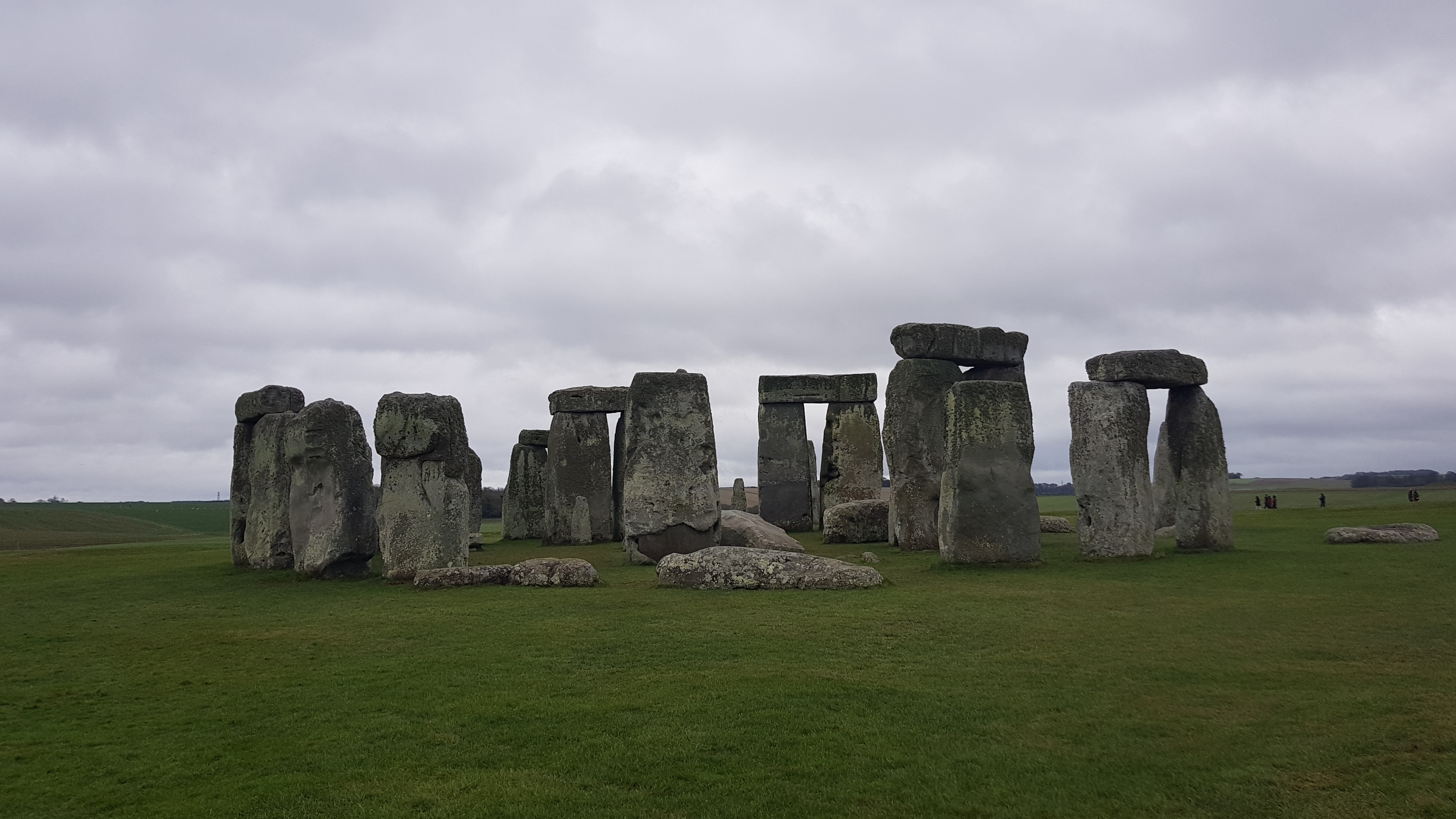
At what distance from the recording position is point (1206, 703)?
5.92 m

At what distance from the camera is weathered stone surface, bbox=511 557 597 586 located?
455 inches

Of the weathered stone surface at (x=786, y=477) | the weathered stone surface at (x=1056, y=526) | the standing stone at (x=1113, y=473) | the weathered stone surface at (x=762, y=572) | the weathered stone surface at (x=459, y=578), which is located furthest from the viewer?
the weathered stone surface at (x=786, y=477)

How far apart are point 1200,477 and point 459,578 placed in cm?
1087

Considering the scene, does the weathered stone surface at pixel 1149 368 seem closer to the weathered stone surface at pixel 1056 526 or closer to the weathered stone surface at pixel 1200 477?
the weathered stone surface at pixel 1200 477

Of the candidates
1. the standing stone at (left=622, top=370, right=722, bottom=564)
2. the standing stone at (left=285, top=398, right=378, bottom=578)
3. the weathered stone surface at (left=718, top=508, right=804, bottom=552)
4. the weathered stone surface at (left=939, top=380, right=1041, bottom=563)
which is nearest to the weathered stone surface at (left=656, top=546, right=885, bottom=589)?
the weathered stone surface at (left=939, top=380, right=1041, bottom=563)

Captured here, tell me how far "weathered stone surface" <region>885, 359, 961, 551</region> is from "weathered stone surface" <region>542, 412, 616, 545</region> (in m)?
7.46

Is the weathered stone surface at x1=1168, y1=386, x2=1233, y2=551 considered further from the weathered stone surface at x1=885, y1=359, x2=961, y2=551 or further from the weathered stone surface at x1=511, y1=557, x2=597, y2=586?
the weathered stone surface at x1=511, y1=557, x2=597, y2=586

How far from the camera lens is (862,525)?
18.9 m

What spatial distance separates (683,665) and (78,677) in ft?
15.0

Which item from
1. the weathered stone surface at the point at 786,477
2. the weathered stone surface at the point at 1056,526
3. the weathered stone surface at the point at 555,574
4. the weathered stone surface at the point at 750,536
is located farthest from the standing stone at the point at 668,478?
the weathered stone surface at the point at 786,477

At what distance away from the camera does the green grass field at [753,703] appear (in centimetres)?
461

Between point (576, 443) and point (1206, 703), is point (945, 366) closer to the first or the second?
point (576, 443)

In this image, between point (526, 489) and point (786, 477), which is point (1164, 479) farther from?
point (526, 489)

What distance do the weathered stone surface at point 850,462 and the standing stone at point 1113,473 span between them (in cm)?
950
